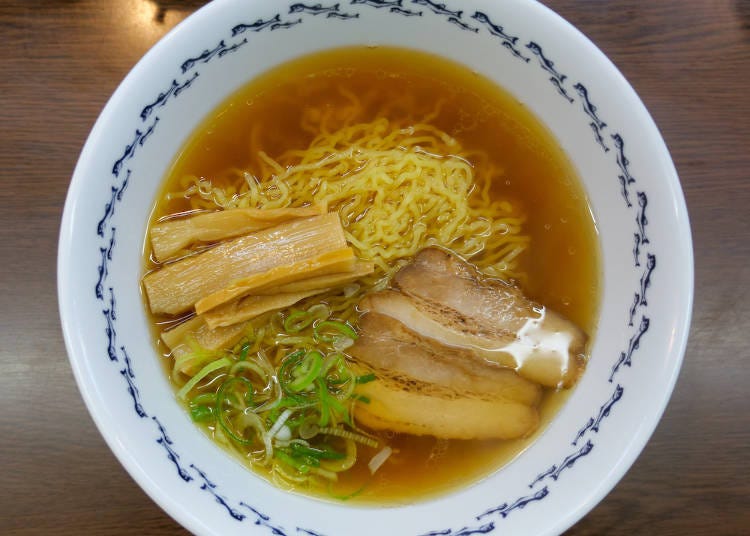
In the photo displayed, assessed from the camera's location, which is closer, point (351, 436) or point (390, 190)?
point (351, 436)

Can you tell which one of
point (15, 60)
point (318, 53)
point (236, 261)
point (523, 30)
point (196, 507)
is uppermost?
point (15, 60)

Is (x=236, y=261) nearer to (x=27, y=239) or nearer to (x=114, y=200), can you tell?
(x=114, y=200)

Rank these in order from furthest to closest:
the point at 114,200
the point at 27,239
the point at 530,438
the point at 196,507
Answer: the point at 27,239, the point at 530,438, the point at 114,200, the point at 196,507

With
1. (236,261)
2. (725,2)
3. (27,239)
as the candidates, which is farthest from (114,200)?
(725,2)

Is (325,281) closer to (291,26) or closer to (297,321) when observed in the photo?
(297,321)

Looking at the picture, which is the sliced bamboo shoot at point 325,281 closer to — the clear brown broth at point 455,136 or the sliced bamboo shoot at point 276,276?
the sliced bamboo shoot at point 276,276

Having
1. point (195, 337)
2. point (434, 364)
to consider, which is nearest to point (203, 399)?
point (195, 337)
